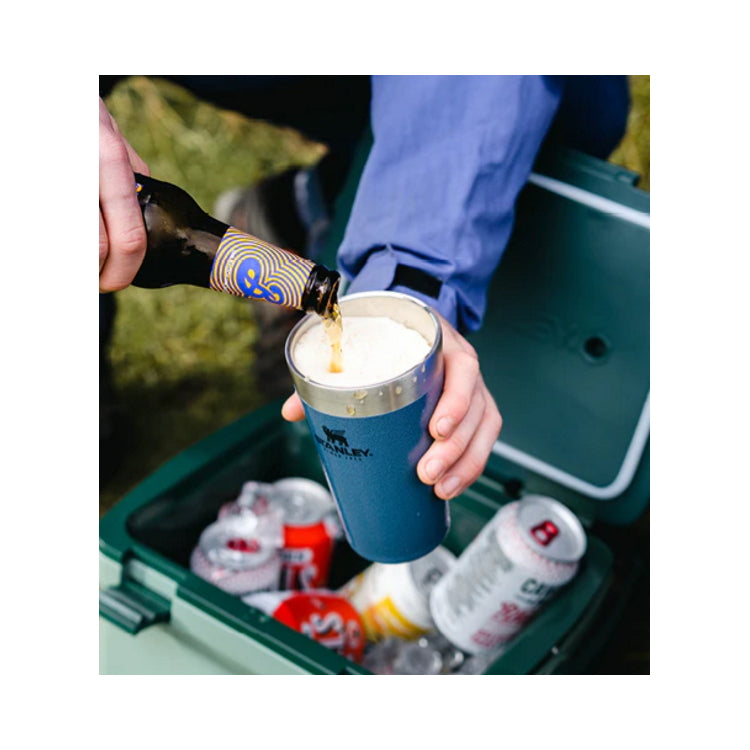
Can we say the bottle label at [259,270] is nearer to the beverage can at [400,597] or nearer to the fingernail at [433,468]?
the fingernail at [433,468]

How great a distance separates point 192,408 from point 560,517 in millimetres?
1089

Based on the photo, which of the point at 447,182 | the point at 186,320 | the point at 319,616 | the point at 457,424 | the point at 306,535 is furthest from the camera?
the point at 186,320

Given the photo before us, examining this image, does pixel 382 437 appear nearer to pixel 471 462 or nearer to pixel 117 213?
pixel 471 462

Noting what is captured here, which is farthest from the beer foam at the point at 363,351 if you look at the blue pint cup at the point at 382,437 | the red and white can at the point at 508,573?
the red and white can at the point at 508,573

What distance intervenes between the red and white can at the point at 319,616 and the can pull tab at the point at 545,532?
1.02 ft

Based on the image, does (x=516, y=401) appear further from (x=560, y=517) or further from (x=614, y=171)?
(x=614, y=171)

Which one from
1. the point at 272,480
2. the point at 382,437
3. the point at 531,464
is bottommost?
the point at 272,480

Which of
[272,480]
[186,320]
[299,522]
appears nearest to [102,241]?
[299,522]

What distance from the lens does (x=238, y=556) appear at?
1.34 meters

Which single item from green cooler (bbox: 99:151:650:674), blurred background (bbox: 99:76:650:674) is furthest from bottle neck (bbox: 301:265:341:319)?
blurred background (bbox: 99:76:650:674)

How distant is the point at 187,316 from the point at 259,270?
1.49 meters

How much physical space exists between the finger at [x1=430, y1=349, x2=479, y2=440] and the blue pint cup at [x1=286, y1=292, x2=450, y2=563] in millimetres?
10

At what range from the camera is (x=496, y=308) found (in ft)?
4.61
